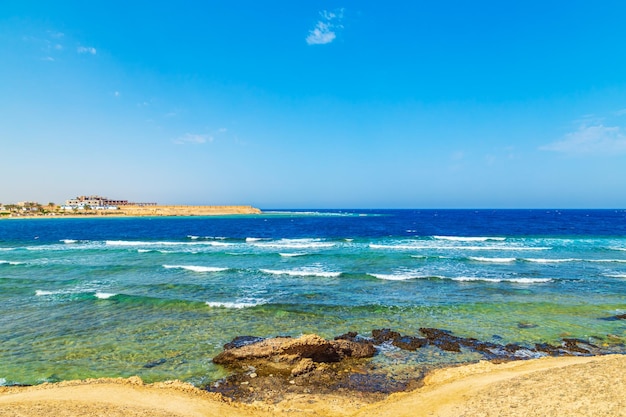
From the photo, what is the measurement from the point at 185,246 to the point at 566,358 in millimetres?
41874

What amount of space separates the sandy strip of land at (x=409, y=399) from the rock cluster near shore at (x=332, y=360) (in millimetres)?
679

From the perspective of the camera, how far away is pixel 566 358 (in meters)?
12.2

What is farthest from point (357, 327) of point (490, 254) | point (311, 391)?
point (490, 254)

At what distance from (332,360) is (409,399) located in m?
3.36

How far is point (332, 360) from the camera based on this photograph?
12195 millimetres

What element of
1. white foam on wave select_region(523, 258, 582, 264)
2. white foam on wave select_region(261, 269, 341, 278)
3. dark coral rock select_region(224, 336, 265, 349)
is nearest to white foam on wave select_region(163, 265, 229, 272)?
white foam on wave select_region(261, 269, 341, 278)

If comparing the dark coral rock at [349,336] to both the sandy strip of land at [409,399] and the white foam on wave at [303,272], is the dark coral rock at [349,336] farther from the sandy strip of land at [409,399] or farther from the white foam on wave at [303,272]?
the white foam on wave at [303,272]

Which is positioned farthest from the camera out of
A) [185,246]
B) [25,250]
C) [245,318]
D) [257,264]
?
[185,246]

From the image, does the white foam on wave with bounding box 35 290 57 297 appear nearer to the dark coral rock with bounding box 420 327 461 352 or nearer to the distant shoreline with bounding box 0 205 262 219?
the dark coral rock with bounding box 420 327 461 352

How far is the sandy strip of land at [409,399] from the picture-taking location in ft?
26.6

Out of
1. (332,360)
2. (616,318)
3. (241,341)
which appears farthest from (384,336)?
(616,318)

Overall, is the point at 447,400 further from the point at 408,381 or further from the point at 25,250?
the point at 25,250

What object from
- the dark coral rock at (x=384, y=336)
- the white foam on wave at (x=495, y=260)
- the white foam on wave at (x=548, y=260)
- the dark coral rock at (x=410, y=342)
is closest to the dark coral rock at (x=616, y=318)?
the dark coral rock at (x=410, y=342)

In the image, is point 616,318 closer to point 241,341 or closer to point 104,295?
point 241,341
